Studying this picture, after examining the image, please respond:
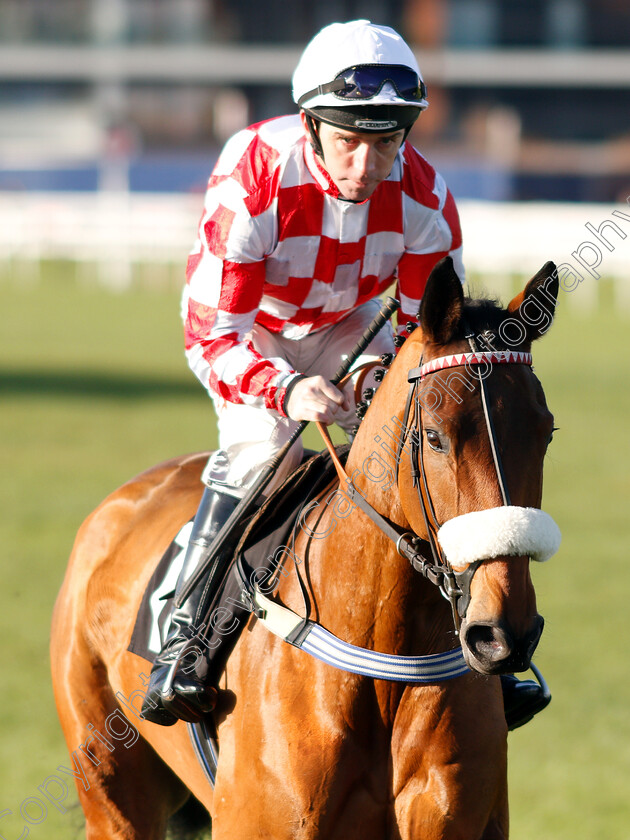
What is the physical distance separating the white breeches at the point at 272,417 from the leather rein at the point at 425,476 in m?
0.62

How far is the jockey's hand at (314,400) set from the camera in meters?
2.80

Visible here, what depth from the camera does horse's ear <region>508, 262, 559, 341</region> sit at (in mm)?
2600

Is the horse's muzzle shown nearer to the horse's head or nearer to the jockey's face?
the horse's head

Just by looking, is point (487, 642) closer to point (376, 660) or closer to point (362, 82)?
point (376, 660)

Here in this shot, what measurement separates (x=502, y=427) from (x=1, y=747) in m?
3.91

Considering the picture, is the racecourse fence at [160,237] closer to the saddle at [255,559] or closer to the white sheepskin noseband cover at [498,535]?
the saddle at [255,559]

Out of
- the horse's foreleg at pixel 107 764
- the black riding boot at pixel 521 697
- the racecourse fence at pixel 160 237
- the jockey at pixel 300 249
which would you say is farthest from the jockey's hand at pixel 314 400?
the racecourse fence at pixel 160 237

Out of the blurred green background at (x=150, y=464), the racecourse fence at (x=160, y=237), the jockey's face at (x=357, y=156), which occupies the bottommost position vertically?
the racecourse fence at (x=160, y=237)

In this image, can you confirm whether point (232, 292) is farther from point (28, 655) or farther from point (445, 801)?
point (28, 655)

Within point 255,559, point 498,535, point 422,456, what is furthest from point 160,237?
point 498,535

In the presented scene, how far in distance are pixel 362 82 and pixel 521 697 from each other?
5.75 feet

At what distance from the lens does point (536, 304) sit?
8.59 ft

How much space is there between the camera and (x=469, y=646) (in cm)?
235

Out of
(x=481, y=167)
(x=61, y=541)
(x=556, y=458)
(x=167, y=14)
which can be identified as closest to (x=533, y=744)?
(x=61, y=541)
